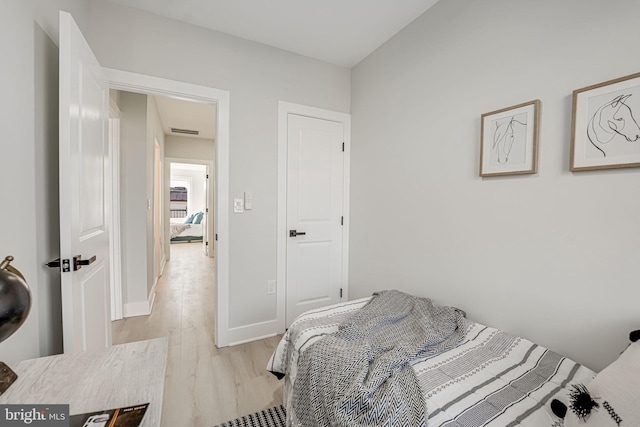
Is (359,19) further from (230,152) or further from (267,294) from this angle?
(267,294)

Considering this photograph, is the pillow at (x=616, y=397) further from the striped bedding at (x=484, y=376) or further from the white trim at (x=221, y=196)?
the white trim at (x=221, y=196)

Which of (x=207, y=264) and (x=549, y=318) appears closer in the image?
(x=549, y=318)

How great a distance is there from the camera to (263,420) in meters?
1.57

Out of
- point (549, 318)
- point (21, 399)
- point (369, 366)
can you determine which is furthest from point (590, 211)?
point (21, 399)

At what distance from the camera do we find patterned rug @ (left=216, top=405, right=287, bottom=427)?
5.05ft

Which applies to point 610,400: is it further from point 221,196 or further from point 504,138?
point 221,196

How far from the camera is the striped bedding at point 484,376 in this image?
2.99 feet

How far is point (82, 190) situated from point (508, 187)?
216 cm

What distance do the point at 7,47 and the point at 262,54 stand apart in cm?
175

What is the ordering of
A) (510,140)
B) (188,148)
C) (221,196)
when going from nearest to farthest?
(510,140)
(221,196)
(188,148)

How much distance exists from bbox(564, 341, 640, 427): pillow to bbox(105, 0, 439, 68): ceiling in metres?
2.16

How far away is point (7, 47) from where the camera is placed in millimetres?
975

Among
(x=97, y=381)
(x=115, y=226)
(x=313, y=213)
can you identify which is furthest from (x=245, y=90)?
(x=97, y=381)

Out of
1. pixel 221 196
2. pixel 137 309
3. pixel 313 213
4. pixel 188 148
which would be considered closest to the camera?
pixel 221 196
